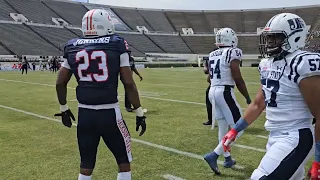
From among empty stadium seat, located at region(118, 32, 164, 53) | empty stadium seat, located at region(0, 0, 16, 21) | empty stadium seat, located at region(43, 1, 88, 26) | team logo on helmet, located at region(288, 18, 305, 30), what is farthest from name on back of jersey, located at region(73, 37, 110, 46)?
empty stadium seat, located at region(43, 1, 88, 26)

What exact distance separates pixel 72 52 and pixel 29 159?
293cm

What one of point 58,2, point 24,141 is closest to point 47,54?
point 58,2

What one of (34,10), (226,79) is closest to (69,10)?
(34,10)

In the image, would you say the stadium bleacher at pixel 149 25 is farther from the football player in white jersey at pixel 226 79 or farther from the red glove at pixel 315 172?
the red glove at pixel 315 172

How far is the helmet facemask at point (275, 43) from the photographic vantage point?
2912 mm

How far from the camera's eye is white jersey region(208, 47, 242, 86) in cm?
543

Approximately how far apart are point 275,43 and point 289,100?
1.52 feet

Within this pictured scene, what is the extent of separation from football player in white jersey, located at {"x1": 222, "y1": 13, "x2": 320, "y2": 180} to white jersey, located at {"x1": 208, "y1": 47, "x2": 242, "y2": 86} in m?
2.39

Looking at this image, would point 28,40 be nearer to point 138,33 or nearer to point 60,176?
point 138,33

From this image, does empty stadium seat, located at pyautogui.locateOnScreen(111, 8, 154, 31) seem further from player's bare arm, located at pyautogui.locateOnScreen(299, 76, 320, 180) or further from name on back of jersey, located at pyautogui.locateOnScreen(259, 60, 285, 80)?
player's bare arm, located at pyautogui.locateOnScreen(299, 76, 320, 180)

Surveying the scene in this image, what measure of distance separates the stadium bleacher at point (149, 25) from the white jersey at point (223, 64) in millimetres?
44731

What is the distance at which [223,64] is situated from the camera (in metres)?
5.49

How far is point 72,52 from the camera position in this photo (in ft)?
11.8

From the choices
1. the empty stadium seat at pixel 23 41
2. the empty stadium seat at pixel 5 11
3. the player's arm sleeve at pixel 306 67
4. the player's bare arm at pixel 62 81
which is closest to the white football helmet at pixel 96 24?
the player's bare arm at pixel 62 81
